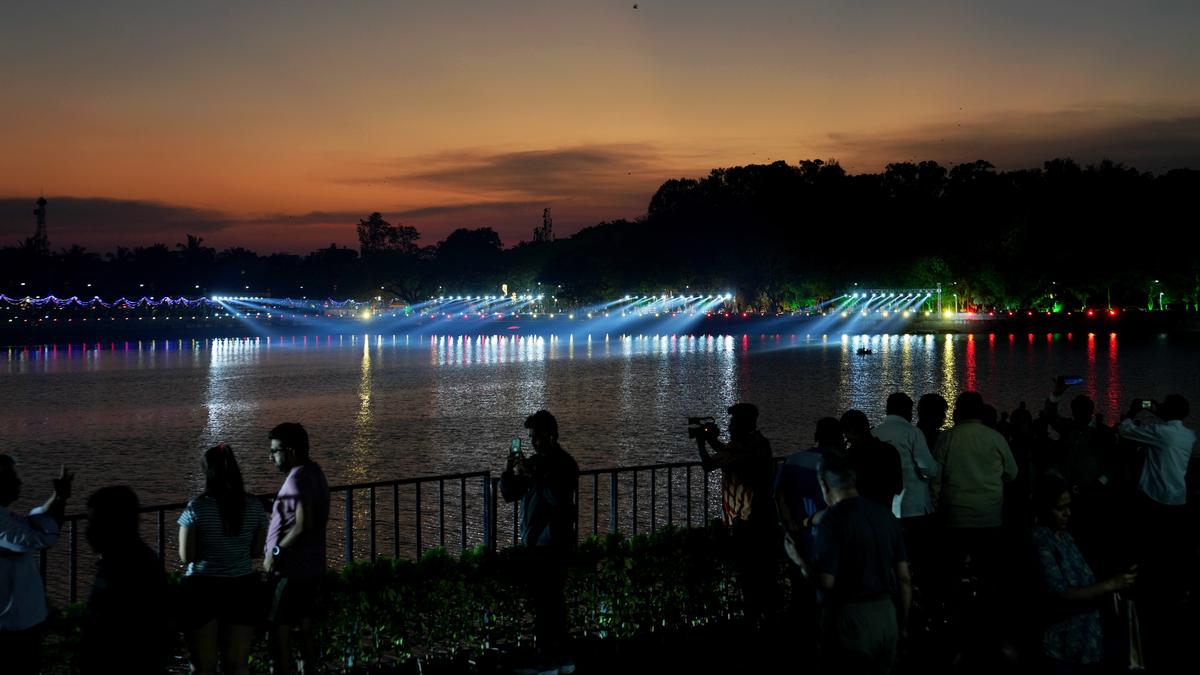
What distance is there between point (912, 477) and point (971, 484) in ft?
1.37

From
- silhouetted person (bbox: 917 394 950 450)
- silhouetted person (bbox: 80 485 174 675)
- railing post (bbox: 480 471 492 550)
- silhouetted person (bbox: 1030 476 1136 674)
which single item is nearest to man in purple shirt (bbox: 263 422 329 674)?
silhouetted person (bbox: 80 485 174 675)

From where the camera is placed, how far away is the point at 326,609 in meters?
7.46

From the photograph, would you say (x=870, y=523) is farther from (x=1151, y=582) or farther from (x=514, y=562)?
(x=1151, y=582)

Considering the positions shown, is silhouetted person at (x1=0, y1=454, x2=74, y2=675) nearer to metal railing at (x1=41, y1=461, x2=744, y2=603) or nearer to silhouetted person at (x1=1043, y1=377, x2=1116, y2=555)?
metal railing at (x1=41, y1=461, x2=744, y2=603)

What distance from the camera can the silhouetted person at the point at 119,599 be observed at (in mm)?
5621

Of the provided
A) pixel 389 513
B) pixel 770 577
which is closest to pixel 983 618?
pixel 770 577

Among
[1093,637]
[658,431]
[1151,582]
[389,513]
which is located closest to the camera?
[1093,637]

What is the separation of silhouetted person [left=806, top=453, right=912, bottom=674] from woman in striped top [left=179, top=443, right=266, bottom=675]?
3225 millimetres

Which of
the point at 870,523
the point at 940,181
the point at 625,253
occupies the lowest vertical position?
the point at 870,523

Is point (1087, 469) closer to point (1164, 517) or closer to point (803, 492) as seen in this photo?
point (1164, 517)

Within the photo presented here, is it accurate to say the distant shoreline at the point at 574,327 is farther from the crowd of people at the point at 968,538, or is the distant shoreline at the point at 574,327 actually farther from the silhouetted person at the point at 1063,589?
the silhouetted person at the point at 1063,589

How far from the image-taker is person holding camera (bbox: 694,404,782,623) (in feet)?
27.9

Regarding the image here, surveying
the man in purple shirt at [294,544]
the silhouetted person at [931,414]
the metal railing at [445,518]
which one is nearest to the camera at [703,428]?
the silhouetted person at [931,414]

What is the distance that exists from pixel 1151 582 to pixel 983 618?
7.17 feet
